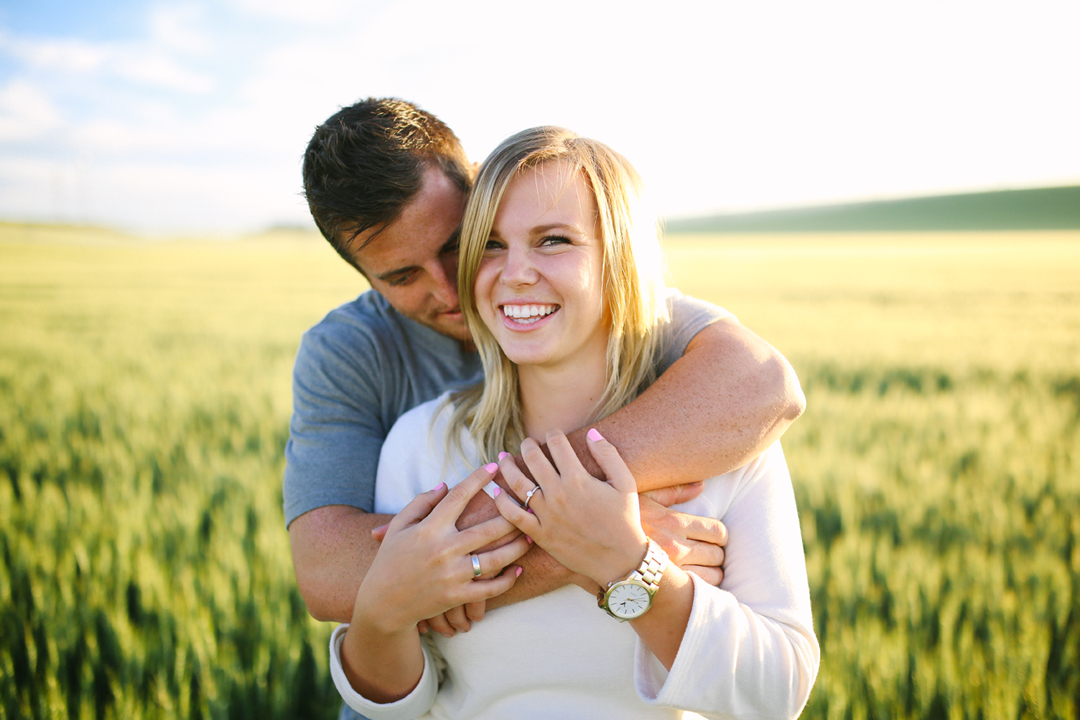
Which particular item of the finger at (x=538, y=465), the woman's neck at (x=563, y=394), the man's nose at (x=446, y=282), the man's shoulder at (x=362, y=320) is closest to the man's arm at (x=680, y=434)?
the finger at (x=538, y=465)

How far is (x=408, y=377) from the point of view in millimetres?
2225

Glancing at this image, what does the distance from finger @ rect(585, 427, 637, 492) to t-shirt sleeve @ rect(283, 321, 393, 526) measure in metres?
0.76

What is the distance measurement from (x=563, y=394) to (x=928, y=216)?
61.1 metres

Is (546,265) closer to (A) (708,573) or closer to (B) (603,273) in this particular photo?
(B) (603,273)

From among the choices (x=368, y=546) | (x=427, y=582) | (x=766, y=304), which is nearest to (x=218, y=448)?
(x=368, y=546)

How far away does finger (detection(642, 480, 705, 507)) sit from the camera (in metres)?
1.52

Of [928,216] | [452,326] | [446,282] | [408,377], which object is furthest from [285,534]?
[928,216]

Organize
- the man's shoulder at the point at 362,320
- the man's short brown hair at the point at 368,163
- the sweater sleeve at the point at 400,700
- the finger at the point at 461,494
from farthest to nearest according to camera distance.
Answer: the man's shoulder at the point at 362,320 → the man's short brown hair at the point at 368,163 → the sweater sleeve at the point at 400,700 → the finger at the point at 461,494

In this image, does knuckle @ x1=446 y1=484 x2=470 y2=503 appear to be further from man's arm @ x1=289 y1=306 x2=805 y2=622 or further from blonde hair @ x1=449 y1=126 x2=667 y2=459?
blonde hair @ x1=449 y1=126 x2=667 y2=459

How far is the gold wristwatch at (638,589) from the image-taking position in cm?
132

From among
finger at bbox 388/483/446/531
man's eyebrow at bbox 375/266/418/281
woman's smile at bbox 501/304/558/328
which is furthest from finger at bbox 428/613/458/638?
man's eyebrow at bbox 375/266/418/281

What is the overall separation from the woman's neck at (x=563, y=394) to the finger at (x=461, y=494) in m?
0.32

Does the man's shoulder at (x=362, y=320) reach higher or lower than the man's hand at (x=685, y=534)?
higher

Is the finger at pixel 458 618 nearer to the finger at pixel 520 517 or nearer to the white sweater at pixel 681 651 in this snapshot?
the white sweater at pixel 681 651
